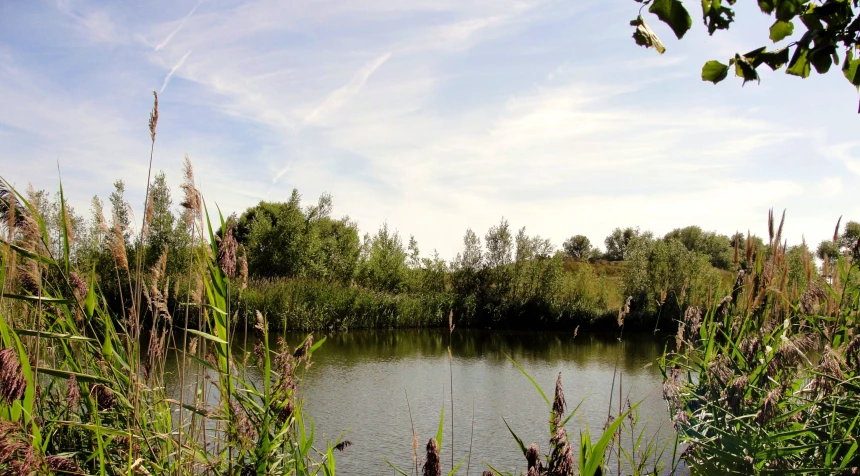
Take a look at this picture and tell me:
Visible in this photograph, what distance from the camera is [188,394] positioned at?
584 cm

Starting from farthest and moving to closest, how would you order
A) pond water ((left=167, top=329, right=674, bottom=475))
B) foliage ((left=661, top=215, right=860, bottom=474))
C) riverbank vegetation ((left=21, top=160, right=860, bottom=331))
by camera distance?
riverbank vegetation ((left=21, top=160, right=860, bottom=331)), pond water ((left=167, top=329, right=674, bottom=475)), foliage ((left=661, top=215, right=860, bottom=474))

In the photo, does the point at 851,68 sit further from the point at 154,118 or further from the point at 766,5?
the point at 154,118

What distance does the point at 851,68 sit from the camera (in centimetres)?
217

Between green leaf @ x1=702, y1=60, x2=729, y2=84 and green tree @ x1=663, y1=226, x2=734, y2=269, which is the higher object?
green tree @ x1=663, y1=226, x2=734, y2=269

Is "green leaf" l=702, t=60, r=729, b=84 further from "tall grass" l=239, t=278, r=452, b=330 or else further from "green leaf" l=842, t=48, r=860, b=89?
"tall grass" l=239, t=278, r=452, b=330

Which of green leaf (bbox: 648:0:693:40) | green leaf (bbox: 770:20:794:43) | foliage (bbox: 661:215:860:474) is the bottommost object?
foliage (bbox: 661:215:860:474)

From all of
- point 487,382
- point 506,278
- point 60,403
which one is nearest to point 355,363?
point 487,382

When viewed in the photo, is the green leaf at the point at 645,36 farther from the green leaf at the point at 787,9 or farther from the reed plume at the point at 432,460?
the reed plume at the point at 432,460

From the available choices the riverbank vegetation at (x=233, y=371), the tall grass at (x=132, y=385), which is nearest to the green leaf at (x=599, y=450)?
the riverbank vegetation at (x=233, y=371)

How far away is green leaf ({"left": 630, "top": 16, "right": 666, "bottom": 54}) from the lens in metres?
1.97

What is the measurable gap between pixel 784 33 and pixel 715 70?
27 centimetres

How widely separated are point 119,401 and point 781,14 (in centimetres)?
263

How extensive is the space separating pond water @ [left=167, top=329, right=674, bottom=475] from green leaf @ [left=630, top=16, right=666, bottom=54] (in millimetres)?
1885

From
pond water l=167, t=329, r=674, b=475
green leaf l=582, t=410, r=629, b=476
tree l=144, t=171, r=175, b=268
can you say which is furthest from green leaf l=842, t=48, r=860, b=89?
tree l=144, t=171, r=175, b=268
